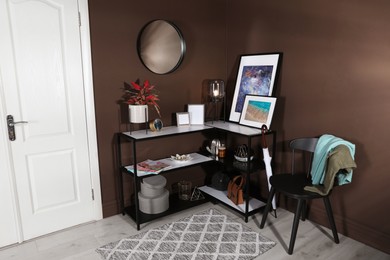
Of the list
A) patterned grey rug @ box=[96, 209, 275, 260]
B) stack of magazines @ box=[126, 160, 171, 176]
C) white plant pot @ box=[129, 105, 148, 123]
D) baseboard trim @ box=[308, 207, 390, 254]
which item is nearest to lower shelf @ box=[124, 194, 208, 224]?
patterned grey rug @ box=[96, 209, 275, 260]

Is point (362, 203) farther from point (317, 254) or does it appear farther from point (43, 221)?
point (43, 221)

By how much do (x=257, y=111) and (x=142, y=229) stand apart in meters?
1.44

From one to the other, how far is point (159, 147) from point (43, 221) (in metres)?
1.17

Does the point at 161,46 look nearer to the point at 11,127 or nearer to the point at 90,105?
the point at 90,105

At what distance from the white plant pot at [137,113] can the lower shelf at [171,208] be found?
2.68ft

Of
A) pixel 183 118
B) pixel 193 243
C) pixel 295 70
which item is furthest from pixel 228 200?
pixel 295 70

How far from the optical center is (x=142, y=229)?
2693mm

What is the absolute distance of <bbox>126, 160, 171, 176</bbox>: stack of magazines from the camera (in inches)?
105

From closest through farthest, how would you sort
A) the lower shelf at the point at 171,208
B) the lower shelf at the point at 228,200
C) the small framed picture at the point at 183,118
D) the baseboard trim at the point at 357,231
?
1. the baseboard trim at the point at 357,231
2. the lower shelf at the point at 171,208
3. the lower shelf at the point at 228,200
4. the small framed picture at the point at 183,118

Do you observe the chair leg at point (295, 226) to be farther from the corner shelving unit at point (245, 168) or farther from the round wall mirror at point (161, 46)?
the round wall mirror at point (161, 46)

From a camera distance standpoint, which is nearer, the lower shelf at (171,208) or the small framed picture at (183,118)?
the lower shelf at (171,208)

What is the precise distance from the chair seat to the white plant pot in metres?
→ 1.17

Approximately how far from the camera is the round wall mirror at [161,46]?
2.83 m

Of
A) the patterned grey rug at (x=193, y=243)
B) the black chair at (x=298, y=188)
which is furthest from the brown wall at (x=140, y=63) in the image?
the black chair at (x=298, y=188)
